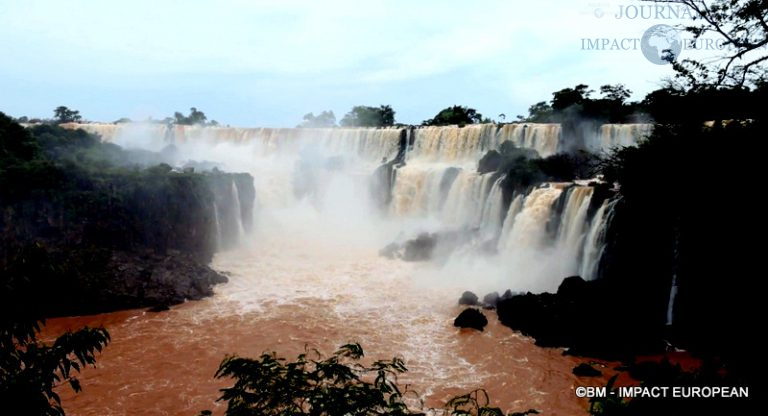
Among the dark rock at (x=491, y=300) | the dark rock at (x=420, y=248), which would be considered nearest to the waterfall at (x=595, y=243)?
the dark rock at (x=491, y=300)

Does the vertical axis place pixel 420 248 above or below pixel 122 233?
below

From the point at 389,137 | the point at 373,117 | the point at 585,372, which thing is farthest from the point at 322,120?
the point at 585,372

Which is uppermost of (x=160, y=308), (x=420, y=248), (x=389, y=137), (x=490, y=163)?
(x=389, y=137)

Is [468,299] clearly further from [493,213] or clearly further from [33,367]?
[33,367]

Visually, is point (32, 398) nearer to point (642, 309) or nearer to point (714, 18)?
point (714, 18)

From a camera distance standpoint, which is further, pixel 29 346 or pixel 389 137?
pixel 389 137

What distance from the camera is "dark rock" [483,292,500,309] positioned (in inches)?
749

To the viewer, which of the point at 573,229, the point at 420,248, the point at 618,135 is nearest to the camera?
the point at 573,229

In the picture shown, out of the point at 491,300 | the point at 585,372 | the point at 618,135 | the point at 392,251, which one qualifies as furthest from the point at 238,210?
the point at 618,135

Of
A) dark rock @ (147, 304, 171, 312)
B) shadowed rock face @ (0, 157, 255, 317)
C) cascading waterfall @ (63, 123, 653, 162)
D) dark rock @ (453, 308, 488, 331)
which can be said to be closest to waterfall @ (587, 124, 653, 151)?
cascading waterfall @ (63, 123, 653, 162)

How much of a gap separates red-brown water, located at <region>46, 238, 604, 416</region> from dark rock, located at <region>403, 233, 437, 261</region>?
2.18 metres

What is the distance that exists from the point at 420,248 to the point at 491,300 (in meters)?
7.90

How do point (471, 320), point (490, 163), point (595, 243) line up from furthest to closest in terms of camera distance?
point (490, 163) < point (595, 243) < point (471, 320)

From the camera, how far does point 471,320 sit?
55.4 ft
